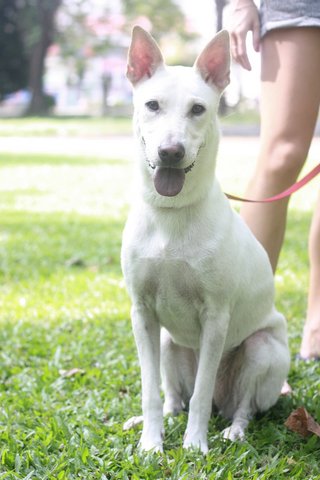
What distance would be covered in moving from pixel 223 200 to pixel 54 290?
280 cm

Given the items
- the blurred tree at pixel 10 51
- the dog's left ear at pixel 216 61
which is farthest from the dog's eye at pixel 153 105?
the blurred tree at pixel 10 51

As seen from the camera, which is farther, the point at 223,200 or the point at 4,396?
the point at 4,396

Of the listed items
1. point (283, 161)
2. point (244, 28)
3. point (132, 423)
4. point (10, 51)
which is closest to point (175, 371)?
point (132, 423)

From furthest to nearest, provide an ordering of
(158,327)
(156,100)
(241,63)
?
(241,63) → (158,327) → (156,100)

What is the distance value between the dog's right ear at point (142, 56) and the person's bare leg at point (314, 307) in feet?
5.63

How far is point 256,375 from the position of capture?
3.38m

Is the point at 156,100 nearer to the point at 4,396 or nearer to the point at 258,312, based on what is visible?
the point at 258,312

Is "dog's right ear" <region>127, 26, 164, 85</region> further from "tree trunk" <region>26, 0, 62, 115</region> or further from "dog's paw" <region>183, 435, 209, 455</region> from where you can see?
"tree trunk" <region>26, 0, 62, 115</region>

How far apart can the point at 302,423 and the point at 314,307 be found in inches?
48.7

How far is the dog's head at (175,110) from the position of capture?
278cm

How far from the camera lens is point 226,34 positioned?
9.96 ft

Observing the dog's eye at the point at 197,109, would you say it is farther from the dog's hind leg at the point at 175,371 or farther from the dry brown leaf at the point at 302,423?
the dry brown leaf at the point at 302,423

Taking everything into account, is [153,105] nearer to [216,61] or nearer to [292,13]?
[216,61]

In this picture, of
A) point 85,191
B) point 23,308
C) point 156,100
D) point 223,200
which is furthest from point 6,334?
point 85,191
